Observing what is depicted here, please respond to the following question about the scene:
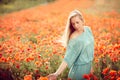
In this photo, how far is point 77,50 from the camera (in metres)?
3.71

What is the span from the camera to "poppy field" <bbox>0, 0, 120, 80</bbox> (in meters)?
3.85

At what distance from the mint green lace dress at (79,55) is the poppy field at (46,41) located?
0.35 feet

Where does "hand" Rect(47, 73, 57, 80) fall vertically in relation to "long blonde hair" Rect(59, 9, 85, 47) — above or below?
below

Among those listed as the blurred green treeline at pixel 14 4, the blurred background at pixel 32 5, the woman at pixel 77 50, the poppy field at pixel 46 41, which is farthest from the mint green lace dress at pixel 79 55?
the blurred green treeline at pixel 14 4

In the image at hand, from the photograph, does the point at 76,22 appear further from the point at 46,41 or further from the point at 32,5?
the point at 32,5

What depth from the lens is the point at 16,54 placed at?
4004 millimetres

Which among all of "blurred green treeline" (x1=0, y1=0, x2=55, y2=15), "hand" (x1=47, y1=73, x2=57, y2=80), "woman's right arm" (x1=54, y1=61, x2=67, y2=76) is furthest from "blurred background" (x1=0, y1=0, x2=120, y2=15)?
"hand" (x1=47, y1=73, x2=57, y2=80)

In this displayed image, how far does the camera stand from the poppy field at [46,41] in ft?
12.6

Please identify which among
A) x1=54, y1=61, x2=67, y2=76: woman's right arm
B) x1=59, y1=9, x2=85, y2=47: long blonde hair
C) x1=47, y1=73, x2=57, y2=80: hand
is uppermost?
x1=59, y1=9, x2=85, y2=47: long blonde hair

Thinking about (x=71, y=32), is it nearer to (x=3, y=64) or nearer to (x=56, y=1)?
(x=3, y=64)

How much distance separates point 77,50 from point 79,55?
7 centimetres

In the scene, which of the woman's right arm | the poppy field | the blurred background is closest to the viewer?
the woman's right arm

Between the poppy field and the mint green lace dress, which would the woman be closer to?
the mint green lace dress

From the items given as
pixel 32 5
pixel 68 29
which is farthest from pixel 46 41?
pixel 32 5
